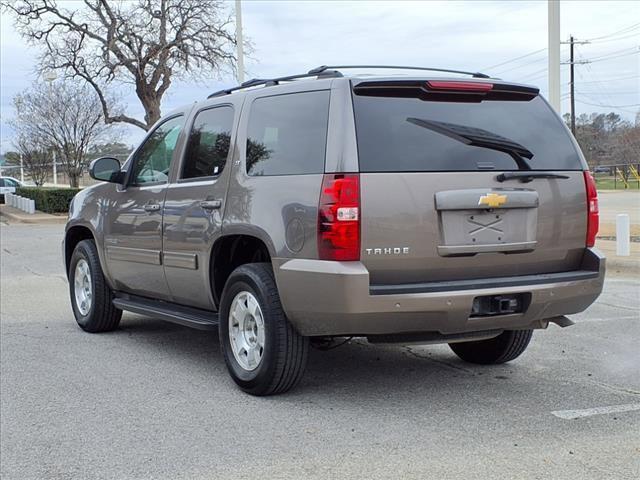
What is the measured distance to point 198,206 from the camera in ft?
18.9

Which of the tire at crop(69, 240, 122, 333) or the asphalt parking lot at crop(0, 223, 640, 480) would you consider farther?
the tire at crop(69, 240, 122, 333)

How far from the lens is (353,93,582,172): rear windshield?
4664 mm

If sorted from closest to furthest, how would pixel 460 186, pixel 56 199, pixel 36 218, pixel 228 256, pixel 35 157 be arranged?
pixel 460 186
pixel 228 256
pixel 36 218
pixel 56 199
pixel 35 157

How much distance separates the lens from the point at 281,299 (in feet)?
16.0

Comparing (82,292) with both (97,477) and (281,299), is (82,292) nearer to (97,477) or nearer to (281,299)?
(281,299)

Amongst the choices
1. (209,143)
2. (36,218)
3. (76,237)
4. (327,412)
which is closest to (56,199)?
(36,218)

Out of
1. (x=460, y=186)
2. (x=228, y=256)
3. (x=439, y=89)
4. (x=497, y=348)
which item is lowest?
(x=497, y=348)

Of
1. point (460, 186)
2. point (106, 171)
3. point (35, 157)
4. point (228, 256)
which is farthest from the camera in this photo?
point (35, 157)

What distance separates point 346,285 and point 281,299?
1.88ft

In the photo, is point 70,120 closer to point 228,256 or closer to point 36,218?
point 36,218

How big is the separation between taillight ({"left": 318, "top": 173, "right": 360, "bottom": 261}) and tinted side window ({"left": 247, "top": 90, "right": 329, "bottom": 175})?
8.3 inches

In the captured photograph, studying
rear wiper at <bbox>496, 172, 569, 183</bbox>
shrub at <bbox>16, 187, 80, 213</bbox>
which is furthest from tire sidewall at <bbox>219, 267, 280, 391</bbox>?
shrub at <bbox>16, 187, 80, 213</bbox>

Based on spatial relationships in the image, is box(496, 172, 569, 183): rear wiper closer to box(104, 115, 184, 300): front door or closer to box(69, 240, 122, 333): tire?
box(104, 115, 184, 300): front door

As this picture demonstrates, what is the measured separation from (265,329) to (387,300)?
0.90 meters
